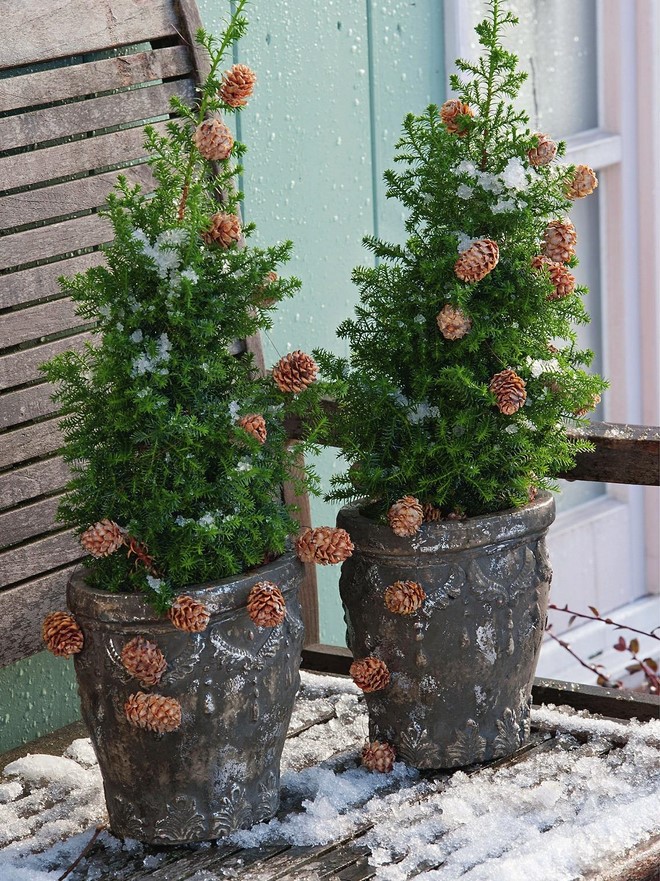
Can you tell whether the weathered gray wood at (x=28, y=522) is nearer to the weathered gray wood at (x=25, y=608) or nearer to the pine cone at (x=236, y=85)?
the weathered gray wood at (x=25, y=608)

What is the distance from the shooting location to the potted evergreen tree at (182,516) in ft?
5.22

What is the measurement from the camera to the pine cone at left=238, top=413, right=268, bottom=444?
63.8 inches

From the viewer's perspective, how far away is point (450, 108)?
5.91 ft

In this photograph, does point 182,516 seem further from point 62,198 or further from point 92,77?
point 92,77

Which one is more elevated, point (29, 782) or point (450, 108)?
point (450, 108)

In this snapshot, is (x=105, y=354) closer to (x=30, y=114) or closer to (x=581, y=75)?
(x=30, y=114)

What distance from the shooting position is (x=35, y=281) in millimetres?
2016

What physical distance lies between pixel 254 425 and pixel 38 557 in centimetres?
59

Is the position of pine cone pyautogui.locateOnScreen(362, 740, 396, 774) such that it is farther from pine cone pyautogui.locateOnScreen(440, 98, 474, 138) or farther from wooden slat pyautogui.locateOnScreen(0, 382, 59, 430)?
pine cone pyautogui.locateOnScreen(440, 98, 474, 138)

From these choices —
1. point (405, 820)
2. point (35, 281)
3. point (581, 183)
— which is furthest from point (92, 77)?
point (405, 820)

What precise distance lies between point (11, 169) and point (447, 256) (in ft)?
2.22

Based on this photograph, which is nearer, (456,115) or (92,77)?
(456,115)

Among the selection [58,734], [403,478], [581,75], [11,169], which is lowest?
[58,734]

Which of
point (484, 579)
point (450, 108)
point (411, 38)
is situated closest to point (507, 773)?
point (484, 579)
